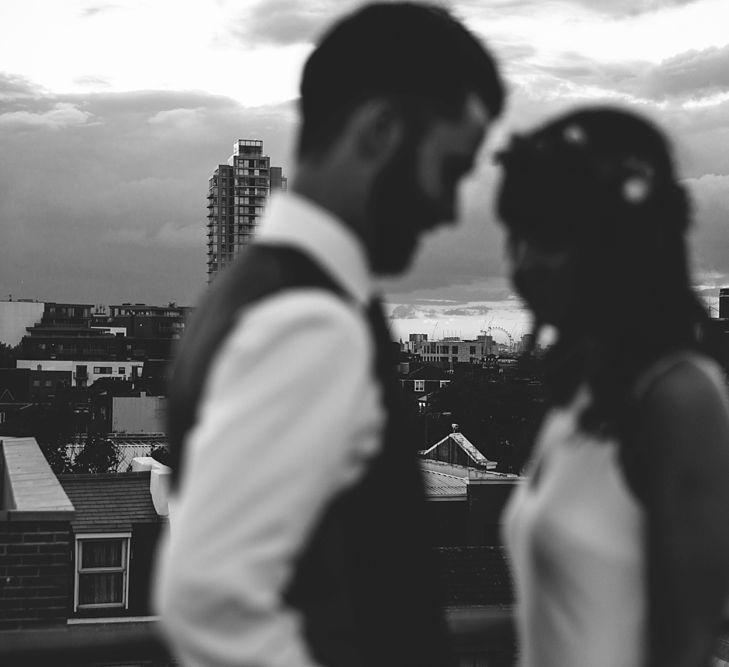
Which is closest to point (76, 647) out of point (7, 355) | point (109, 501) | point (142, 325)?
point (109, 501)

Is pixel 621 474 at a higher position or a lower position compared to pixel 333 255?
lower

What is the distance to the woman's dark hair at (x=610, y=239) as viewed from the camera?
152cm

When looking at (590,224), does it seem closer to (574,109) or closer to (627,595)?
(574,109)

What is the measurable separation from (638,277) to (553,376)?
→ 217 millimetres

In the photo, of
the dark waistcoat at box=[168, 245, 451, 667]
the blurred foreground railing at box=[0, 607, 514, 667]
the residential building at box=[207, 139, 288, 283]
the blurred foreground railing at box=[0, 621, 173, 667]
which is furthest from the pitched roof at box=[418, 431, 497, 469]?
the residential building at box=[207, 139, 288, 283]

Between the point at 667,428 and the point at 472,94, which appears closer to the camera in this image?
the point at 472,94

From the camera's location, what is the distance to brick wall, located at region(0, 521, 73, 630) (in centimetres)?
970

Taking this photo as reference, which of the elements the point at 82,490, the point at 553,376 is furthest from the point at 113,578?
the point at 553,376

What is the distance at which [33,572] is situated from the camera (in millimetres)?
9906

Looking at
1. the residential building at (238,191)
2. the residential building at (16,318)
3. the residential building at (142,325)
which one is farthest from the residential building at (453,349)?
the residential building at (16,318)

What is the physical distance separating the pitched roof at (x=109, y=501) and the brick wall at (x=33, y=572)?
693cm

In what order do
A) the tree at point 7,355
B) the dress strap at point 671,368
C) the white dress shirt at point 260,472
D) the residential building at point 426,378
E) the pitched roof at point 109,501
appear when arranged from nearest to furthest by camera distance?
the white dress shirt at point 260,472 < the dress strap at point 671,368 < the pitched roof at point 109,501 < the tree at point 7,355 < the residential building at point 426,378

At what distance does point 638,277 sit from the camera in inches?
60.8

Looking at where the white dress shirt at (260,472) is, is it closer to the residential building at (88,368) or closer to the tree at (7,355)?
the residential building at (88,368)
